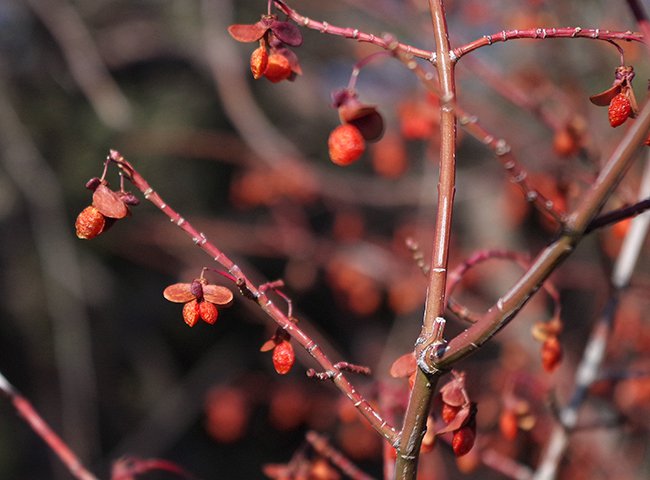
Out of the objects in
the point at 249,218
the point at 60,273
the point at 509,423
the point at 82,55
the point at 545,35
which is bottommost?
the point at 509,423

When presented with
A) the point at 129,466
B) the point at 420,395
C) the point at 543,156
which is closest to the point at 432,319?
the point at 420,395

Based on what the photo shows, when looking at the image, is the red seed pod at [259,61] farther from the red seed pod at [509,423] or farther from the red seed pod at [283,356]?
the red seed pod at [509,423]

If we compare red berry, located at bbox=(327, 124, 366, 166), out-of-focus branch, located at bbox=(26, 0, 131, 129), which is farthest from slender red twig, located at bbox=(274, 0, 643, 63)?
out-of-focus branch, located at bbox=(26, 0, 131, 129)

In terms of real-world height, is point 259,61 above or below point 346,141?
above

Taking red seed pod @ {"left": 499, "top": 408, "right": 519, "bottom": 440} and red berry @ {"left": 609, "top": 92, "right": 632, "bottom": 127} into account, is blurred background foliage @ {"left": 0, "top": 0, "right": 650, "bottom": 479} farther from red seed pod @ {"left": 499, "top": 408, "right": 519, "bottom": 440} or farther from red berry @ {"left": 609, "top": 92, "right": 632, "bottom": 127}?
red berry @ {"left": 609, "top": 92, "right": 632, "bottom": 127}

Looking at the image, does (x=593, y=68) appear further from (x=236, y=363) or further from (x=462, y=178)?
(x=236, y=363)

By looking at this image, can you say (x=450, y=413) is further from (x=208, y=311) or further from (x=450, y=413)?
(x=208, y=311)

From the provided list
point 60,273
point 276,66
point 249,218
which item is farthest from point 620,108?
point 249,218
